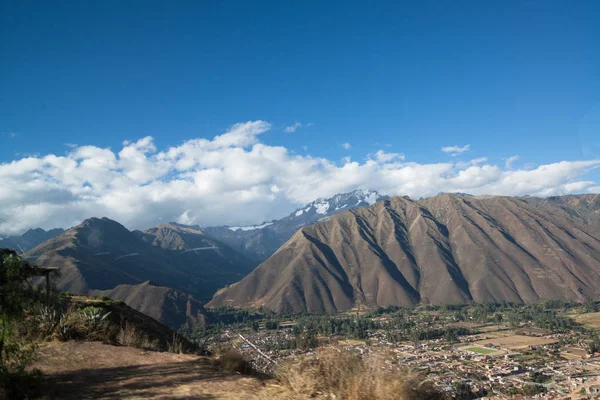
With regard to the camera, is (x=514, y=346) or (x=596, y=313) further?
(x=596, y=313)

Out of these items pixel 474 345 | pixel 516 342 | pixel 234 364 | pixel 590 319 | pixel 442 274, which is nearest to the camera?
pixel 234 364

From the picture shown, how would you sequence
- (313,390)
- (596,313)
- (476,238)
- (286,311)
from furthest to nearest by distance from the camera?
1. (476,238)
2. (286,311)
3. (596,313)
4. (313,390)

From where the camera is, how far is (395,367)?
19.4 feet

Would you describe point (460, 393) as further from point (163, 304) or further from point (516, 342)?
point (163, 304)

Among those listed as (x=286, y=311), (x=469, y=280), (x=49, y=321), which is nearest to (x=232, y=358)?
(x=49, y=321)

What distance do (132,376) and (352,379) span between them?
496cm

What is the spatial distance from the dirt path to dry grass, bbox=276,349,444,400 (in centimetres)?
84

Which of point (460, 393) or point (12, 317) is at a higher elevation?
point (12, 317)

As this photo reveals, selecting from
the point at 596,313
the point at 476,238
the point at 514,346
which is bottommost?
the point at 596,313

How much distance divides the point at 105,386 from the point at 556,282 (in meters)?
186

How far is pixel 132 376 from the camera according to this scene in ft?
24.8

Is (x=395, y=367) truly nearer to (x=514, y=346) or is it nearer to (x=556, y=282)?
(x=514, y=346)

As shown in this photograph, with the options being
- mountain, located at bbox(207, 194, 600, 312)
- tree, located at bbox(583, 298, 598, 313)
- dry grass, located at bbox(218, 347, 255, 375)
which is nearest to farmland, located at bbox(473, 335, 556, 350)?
tree, located at bbox(583, 298, 598, 313)

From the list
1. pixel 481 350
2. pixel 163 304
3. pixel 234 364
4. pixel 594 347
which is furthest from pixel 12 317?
pixel 163 304
